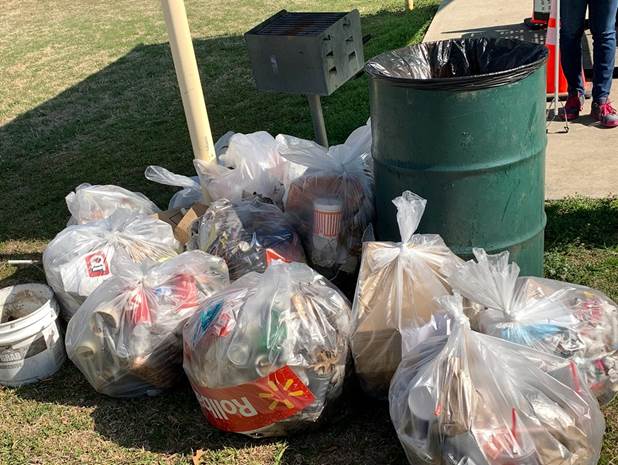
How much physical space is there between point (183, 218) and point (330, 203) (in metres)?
0.88

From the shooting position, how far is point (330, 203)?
10.8 feet

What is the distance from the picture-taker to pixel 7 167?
5.96m

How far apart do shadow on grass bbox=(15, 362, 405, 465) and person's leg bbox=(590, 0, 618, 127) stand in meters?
2.89

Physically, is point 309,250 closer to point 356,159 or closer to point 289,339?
point 356,159

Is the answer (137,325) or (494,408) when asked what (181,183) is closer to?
(137,325)

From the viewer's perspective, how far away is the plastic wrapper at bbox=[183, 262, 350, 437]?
8.31 ft

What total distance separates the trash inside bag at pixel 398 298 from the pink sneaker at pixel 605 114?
250cm

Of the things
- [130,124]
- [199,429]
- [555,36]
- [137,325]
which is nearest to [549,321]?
[199,429]

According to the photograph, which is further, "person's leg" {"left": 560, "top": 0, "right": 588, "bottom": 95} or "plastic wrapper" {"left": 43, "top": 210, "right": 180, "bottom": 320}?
"person's leg" {"left": 560, "top": 0, "right": 588, "bottom": 95}

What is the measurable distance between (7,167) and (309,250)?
3.63 metres

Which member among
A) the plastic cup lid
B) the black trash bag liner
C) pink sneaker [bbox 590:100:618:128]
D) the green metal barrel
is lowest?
pink sneaker [bbox 590:100:618:128]

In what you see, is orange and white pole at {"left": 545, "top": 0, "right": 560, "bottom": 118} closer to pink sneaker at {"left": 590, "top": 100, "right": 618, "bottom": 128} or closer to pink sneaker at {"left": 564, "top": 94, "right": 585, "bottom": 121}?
pink sneaker at {"left": 564, "top": 94, "right": 585, "bottom": 121}

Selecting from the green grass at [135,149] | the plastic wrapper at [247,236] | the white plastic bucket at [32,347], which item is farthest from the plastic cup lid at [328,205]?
the white plastic bucket at [32,347]

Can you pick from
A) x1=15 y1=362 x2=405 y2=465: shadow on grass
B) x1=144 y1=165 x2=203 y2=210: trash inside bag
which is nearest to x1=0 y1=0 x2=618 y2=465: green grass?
x1=15 y1=362 x2=405 y2=465: shadow on grass
